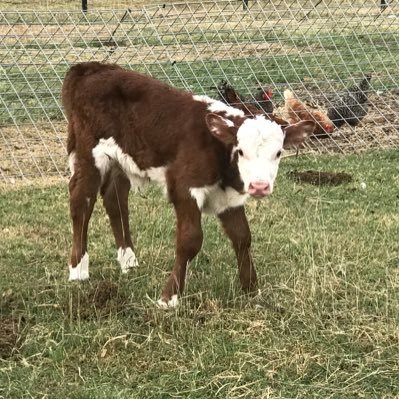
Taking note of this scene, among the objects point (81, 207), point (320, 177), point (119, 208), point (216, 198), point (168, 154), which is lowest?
point (320, 177)

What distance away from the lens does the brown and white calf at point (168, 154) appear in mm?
4000

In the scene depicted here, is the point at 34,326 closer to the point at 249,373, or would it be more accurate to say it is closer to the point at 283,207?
the point at 249,373

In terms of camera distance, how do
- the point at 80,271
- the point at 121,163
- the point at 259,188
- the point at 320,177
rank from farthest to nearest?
the point at 320,177 → the point at 80,271 → the point at 121,163 → the point at 259,188

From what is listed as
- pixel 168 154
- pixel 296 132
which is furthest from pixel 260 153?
pixel 168 154

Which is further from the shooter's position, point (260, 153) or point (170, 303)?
point (170, 303)

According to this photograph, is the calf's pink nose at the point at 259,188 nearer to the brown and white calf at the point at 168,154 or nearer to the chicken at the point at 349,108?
the brown and white calf at the point at 168,154

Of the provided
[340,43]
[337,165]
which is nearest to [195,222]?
[337,165]

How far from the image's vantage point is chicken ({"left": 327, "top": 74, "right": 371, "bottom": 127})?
9203mm

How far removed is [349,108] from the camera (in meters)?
9.24

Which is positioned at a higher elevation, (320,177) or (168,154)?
(168,154)

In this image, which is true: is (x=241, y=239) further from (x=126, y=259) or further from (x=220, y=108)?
(x=126, y=259)

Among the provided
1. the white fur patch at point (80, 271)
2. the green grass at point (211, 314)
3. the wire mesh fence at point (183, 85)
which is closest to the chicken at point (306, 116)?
the wire mesh fence at point (183, 85)

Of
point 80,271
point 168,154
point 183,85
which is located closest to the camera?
point 168,154

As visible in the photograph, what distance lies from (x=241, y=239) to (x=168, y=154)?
664 millimetres
